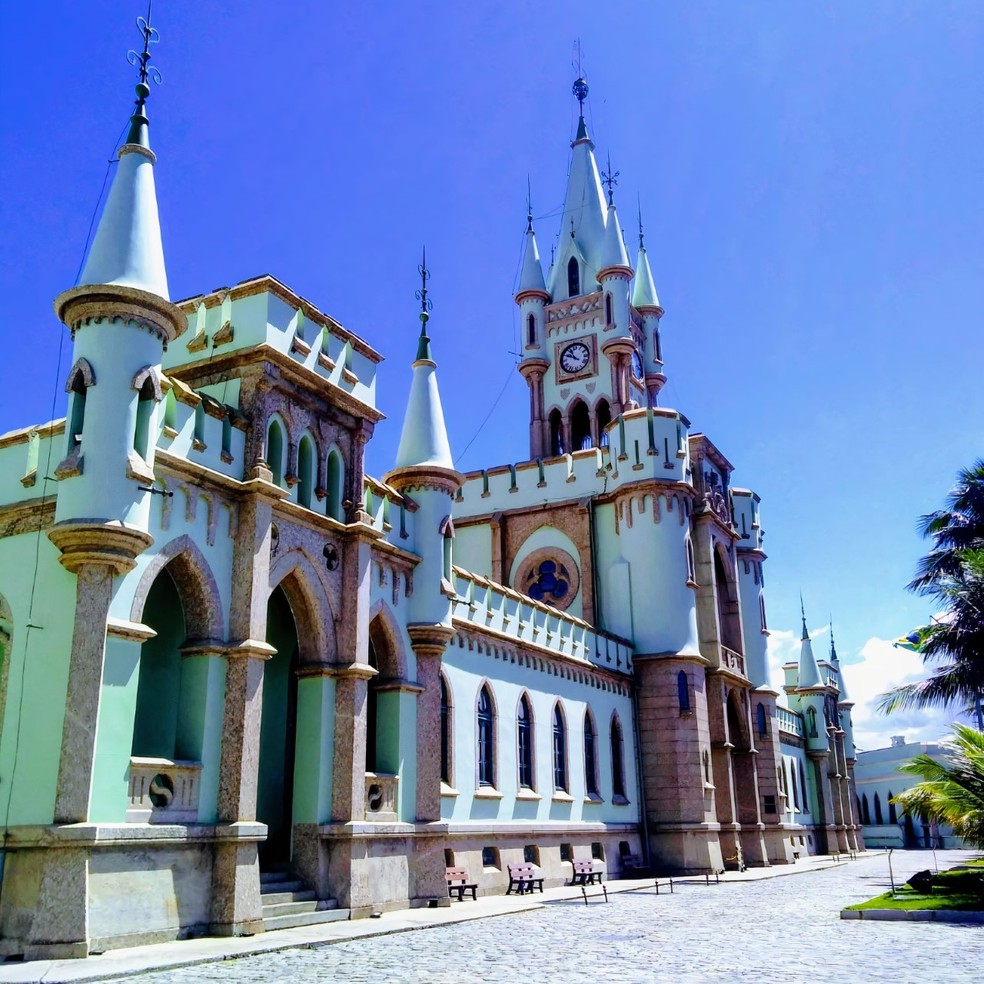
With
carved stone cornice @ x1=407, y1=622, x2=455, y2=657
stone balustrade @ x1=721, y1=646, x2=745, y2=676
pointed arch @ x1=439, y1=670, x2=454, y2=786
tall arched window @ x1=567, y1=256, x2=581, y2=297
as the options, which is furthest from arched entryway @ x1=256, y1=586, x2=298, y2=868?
tall arched window @ x1=567, y1=256, x2=581, y2=297

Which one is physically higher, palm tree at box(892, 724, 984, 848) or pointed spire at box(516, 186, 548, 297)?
pointed spire at box(516, 186, 548, 297)

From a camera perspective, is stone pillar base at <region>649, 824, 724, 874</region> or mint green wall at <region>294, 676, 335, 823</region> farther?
stone pillar base at <region>649, 824, 724, 874</region>

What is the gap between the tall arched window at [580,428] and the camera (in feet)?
144

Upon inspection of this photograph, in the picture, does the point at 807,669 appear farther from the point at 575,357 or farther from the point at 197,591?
the point at 197,591

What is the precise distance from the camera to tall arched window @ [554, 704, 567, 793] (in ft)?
92.2

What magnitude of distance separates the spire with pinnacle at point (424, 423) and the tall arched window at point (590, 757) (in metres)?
10.3

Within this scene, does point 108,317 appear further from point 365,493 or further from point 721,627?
point 721,627

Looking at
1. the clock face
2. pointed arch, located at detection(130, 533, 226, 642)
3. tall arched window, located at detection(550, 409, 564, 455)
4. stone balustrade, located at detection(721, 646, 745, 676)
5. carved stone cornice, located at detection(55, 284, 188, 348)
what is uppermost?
the clock face

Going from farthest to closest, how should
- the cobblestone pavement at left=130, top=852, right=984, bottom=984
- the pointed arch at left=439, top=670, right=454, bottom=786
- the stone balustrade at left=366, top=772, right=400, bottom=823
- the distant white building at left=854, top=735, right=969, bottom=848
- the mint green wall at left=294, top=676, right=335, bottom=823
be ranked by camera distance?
the distant white building at left=854, top=735, right=969, bottom=848
the pointed arch at left=439, top=670, right=454, bottom=786
the stone balustrade at left=366, top=772, right=400, bottom=823
the mint green wall at left=294, top=676, right=335, bottom=823
the cobblestone pavement at left=130, top=852, right=984, bottom=984

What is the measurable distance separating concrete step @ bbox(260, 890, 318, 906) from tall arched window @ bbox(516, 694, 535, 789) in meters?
9.41

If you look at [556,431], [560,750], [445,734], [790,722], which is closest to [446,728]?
[445,734]

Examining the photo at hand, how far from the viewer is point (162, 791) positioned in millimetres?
14984

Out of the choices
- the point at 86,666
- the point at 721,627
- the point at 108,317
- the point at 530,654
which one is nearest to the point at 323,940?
the point at 86,666

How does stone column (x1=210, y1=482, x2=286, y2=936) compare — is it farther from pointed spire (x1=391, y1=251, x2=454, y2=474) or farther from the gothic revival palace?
pointed spire (x1=391, y1=251, x2=454, y2=474)
